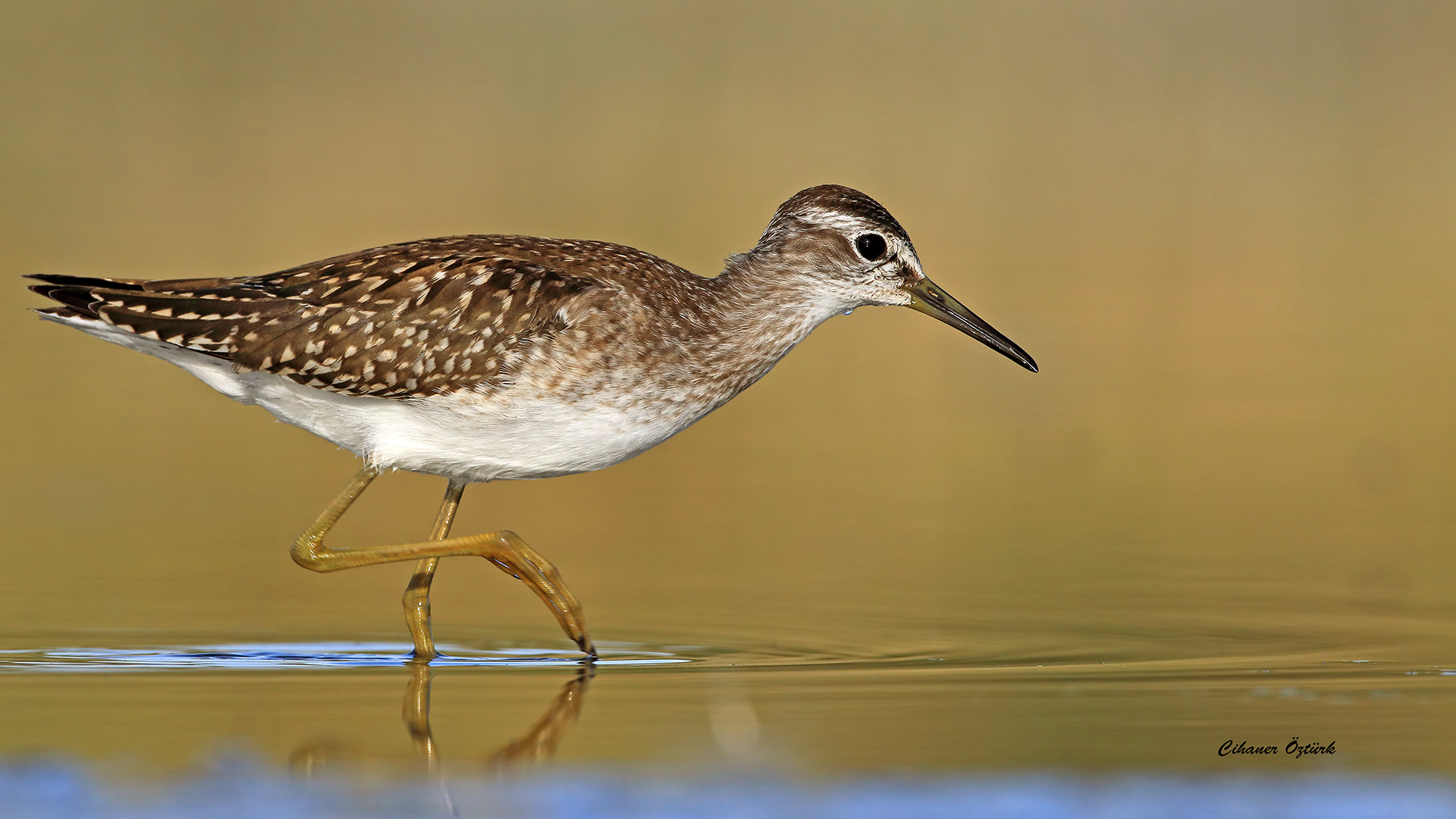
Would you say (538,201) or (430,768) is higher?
(538,201)

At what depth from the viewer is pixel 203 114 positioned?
86.7ft

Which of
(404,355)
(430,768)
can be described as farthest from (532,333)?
(430,768)

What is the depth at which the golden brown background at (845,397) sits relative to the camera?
7402 mm

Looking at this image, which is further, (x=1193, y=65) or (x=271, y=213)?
(x=1193, y=65)

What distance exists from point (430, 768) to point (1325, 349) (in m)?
13.2

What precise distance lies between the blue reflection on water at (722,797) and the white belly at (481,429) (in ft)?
9.15

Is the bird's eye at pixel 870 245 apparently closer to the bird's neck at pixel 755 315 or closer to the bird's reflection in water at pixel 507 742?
the bird's neck at pixel 755 315

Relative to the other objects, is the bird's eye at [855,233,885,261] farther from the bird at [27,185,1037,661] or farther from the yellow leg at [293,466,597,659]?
the yellow leg at [293,466,597,659]

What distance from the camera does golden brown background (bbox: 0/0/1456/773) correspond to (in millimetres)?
7402

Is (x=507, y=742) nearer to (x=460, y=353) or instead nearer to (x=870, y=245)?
(x=460, y=353)

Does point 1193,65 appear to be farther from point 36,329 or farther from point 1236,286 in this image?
point 36,329

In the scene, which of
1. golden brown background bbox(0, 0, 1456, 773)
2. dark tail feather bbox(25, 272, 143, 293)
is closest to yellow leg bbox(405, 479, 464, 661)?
golden brown background bbox(0, 0, 1456, 773)

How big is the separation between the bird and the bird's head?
333 millimetres

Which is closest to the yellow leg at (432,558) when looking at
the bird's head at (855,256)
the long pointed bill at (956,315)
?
the bird's head at (855,256)
